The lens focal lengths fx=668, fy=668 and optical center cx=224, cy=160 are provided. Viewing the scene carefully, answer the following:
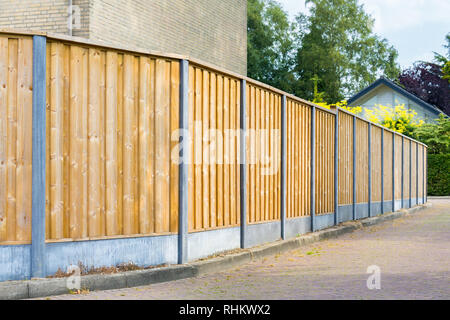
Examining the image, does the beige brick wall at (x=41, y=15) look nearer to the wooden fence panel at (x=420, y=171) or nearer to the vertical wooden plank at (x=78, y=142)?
the vertical wooden plank at (x=78, y=142)

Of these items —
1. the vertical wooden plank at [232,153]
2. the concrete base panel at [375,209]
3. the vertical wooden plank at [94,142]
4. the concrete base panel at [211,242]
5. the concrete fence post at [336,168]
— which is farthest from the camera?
the concrete base panel at [375,209]

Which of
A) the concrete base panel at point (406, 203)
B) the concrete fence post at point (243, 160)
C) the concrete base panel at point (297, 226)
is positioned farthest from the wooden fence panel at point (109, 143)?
the concrete base panel at point (406, 203)

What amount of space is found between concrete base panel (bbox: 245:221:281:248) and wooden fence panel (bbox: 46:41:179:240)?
2.19 meters

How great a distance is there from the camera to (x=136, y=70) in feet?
26.1

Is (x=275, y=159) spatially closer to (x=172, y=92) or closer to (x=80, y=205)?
(x=172, y=92)

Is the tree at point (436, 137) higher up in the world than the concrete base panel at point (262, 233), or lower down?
higher up

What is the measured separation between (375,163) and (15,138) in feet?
46.8

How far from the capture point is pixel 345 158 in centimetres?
1616

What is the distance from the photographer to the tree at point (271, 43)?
2249 inches

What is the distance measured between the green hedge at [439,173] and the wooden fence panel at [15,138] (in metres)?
31.9
